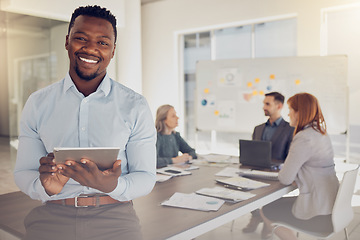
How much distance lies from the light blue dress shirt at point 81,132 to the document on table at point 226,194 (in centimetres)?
66

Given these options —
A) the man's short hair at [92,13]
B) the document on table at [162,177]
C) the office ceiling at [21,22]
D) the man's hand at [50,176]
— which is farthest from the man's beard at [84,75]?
the office ceiling at [21,22]

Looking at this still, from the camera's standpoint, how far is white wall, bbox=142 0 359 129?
5.63 m

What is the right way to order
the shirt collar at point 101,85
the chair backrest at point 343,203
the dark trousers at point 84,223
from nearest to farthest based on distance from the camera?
1. the dark trousers at point 84,223
2. the shirt collar at point 101,85
3. the chair backrest at point 343,203

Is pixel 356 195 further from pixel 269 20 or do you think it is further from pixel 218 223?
pixel 218 223

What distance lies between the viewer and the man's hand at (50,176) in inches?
50.8

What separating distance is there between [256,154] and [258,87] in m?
2.85

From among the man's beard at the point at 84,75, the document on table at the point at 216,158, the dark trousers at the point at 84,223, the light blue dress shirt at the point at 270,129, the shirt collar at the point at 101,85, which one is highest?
the man's beard at the point at 84,75

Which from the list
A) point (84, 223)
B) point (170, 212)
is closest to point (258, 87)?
point (170, 212)

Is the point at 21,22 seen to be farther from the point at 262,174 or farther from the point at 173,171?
the point at 262,174

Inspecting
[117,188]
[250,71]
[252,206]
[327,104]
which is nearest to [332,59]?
[327,104]

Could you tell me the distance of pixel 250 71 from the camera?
5.81 m

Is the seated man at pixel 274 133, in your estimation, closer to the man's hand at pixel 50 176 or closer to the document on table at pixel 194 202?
the document on table at pixel 194 202

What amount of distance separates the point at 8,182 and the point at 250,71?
4.09 metres

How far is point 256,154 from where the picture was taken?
3.06m
